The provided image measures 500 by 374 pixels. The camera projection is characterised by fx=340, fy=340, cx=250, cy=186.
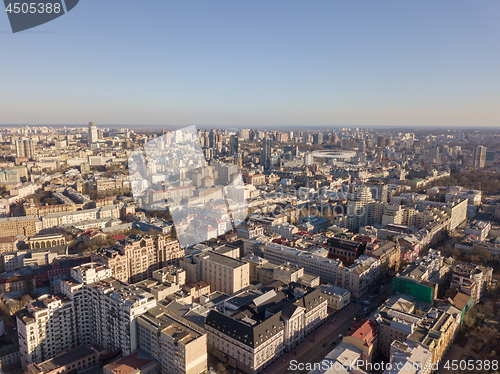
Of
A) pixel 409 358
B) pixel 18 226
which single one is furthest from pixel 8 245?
pixel 409 358

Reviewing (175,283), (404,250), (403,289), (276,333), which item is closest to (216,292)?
(175,283)

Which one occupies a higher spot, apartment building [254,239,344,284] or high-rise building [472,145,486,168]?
high-rise building [472,145,486,168]

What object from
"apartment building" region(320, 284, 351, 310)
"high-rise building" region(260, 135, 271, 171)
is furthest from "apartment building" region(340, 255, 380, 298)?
"high-rise building" region(260, 135, 271, 171)

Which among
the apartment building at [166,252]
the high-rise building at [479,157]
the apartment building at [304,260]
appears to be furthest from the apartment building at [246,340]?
the high-rise building at [479,157]

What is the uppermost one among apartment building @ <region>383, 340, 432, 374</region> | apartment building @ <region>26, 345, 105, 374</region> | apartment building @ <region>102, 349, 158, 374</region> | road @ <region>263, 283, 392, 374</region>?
apartment building @ <region>383, 340, 432, 374</region>

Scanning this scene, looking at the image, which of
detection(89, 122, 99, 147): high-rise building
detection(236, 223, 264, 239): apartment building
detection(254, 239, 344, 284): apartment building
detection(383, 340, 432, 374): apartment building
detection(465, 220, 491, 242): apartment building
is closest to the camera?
detection(383, 340, 432, 374): apartment building

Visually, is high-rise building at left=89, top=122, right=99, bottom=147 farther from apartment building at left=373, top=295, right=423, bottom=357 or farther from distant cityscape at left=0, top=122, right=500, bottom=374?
apartment building at left=373, top=295, right=423, bottom=357
